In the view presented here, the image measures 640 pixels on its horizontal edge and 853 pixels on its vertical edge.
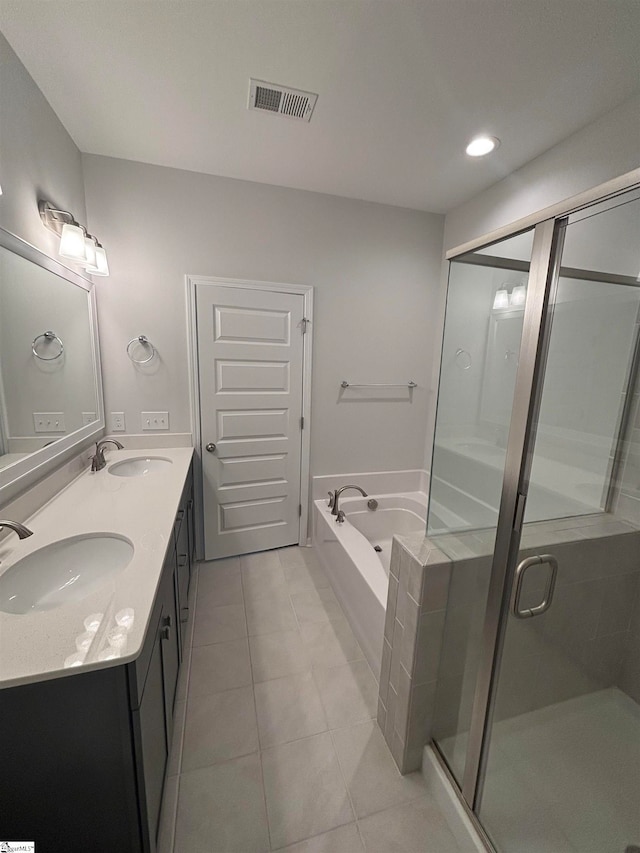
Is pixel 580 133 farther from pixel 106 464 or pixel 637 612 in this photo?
pixel 106 464

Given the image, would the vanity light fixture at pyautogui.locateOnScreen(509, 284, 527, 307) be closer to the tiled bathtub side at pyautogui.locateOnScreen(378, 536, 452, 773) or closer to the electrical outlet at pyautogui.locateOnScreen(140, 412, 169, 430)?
A: the tiled bathtub side at pyautogui.locateOnScreen(378, 536, 452, 773)

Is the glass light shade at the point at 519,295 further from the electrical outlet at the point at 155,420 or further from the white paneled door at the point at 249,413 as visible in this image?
the electrical outlet at the point at 155,420

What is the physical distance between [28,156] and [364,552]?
2565mm

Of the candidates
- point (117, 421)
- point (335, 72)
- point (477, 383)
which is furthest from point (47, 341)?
point (477, 383)

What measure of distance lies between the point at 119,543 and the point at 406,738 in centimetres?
131

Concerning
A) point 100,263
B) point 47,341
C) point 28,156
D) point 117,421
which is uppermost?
point 28,156

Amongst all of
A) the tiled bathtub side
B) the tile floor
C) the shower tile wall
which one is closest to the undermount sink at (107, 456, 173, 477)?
the tile floor

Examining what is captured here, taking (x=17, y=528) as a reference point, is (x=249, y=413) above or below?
above

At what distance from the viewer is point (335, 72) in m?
1.43

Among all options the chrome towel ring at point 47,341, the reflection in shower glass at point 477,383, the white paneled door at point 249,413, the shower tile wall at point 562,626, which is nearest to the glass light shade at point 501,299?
the reflection in shower glass at point 477,383

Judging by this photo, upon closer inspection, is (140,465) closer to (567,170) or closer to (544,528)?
(544,528)

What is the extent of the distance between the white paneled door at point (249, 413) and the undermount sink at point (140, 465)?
13.3 inches

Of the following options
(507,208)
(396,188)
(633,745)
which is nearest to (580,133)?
(507,208)

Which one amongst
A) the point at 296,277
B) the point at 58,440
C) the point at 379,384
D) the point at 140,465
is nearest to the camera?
the point at 58,440
